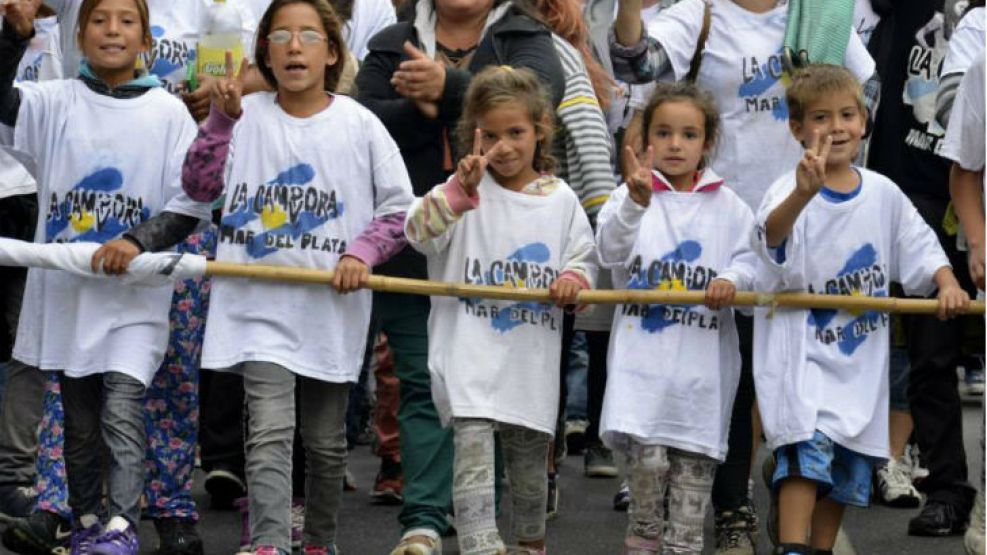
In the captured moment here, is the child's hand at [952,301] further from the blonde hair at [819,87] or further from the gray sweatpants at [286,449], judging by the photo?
the gray sweatpants at [286,449]

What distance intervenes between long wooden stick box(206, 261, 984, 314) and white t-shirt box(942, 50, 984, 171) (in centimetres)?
56

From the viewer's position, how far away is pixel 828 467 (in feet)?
24.9

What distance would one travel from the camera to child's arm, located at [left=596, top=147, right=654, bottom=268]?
745 centimetres

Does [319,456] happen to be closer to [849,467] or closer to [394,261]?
[394,261]

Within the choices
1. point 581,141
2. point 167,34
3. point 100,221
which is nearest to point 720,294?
point 581,141

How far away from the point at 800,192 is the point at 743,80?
1.37 m

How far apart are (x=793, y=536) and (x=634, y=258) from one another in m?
1.07

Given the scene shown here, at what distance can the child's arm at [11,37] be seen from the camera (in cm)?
756

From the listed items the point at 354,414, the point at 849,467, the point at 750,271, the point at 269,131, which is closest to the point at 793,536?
the point at 849,467

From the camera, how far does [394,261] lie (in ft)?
27.4

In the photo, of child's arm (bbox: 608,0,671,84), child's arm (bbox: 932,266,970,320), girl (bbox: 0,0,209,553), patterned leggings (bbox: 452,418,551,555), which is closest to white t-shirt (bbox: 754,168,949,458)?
child's arm (bbox: 932,266,970,320)

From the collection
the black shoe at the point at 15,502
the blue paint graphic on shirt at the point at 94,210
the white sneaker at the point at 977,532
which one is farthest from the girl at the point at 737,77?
the black shoe at the point at 15,502

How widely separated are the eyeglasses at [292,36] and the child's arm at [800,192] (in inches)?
64.8

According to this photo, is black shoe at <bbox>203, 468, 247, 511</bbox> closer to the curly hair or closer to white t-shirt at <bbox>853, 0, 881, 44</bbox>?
the curly hair
